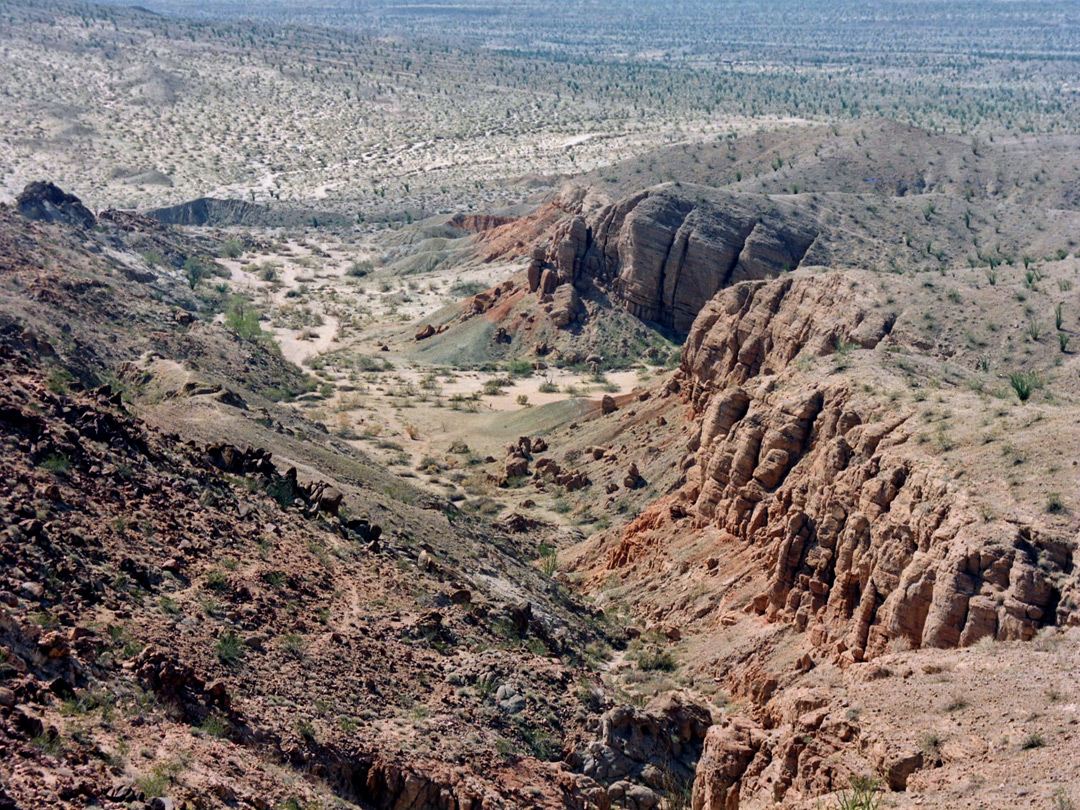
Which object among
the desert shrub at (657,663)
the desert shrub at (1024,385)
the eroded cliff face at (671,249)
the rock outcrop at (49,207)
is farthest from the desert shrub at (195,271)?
the desert shrub at (657,663)

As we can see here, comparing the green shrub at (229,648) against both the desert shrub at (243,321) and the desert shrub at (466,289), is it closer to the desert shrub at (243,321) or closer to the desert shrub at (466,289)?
the desert shrub at (243,321)

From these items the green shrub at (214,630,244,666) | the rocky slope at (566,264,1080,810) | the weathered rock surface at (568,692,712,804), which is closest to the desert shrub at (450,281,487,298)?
the rocky slope at (566,264,1080,810)

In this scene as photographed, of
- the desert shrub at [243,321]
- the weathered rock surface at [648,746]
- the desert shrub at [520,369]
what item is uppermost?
the weathered rock surface at [648,746]

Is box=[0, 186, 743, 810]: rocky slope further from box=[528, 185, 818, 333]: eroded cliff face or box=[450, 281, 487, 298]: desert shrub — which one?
box=[450, 281, 487, 298]: desert shrub

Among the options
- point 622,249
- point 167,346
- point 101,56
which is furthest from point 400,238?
point 101,56

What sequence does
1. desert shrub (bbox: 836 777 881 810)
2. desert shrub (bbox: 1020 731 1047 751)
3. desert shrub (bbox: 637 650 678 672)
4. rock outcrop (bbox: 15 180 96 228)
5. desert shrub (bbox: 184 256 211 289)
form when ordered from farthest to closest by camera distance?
desert shrub (bbox: 184 256 211 289) < rock outcrop (bbox: 15 180 96 228) < desert shrub (bbox: 637 650 678 672) < desert shrub (bbox: 1020 731 1047 751) < desert shrub (bbox: 836 777 881 810)

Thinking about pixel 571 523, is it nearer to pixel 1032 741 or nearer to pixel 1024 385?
pixel 1024 385
